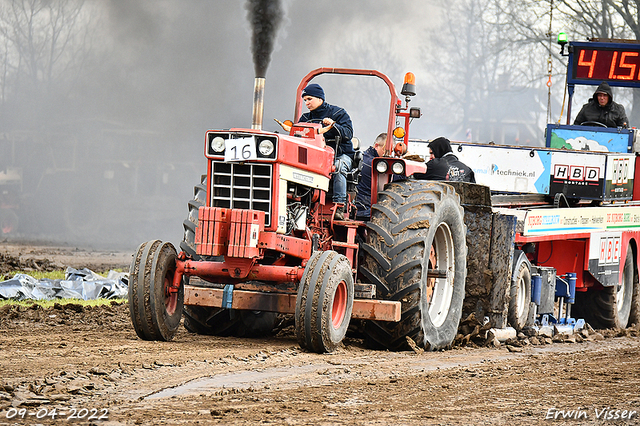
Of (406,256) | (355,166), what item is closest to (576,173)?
(355,166)

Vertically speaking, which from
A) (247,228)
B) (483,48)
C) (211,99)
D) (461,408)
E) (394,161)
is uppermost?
(483,48)

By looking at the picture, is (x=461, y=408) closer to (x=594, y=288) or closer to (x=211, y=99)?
(x=594, y=288)

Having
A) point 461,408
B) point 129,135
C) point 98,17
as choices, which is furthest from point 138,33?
point 461,408

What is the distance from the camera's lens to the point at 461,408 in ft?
17.2

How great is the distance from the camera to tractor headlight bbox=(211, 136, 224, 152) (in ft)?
22.7

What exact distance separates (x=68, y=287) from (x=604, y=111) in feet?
26.8

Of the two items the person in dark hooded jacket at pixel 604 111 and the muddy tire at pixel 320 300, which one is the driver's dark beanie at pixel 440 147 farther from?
the person in dark hooded jacket at pixel 604 111

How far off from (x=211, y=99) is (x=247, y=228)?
19330 millimetres

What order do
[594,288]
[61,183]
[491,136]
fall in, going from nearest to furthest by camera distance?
1. [594,288]
2. [61,183]
3. [491,136]

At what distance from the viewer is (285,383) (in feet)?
18.6

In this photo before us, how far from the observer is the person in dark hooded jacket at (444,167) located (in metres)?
9.84

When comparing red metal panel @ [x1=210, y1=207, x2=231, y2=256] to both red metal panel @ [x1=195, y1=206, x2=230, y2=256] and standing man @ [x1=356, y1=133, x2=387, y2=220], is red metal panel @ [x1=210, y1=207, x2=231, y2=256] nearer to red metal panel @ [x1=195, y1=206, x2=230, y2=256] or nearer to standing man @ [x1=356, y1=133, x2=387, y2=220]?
red metal panel @ [x1=195, y1=206, x2=230, y2=256]

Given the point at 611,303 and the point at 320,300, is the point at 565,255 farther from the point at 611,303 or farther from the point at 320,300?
the point at 320,300

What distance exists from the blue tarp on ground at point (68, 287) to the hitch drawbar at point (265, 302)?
4214 mm
